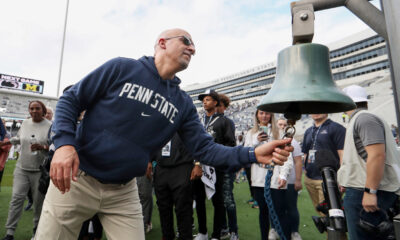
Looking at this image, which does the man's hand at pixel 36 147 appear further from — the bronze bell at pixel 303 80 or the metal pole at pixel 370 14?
the metal pole at pixel 370 14

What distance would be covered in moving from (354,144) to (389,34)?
1.47m

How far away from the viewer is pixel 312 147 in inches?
144

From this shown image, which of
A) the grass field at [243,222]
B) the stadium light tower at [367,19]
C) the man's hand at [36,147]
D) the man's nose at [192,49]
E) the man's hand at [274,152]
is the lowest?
the grass field at [243,222]

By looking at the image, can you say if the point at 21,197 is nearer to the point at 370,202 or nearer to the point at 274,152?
the point at 274,152

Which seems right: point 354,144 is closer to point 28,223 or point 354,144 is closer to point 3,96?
point 28,223

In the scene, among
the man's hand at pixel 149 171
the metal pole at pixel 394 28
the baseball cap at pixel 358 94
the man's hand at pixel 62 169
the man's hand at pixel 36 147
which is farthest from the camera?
the man's hand at pixel 149 171

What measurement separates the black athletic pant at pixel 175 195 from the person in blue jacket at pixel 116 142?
1.42 metres

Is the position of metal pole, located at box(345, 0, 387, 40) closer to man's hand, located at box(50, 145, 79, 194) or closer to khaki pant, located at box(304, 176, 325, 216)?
man's hand, located at box(50, 145, 79, 194)

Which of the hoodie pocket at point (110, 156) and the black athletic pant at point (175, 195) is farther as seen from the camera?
the black athletic pant at point (175, 195)

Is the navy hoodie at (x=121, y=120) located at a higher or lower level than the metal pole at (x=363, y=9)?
lower

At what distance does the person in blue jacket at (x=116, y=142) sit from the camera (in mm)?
1543

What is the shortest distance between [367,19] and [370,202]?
145cm

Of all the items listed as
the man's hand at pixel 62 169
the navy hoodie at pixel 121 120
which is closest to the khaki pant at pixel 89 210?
the navy hoodie at pixel 121 120

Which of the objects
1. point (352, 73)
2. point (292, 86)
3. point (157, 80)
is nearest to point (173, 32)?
point (157, 80)
